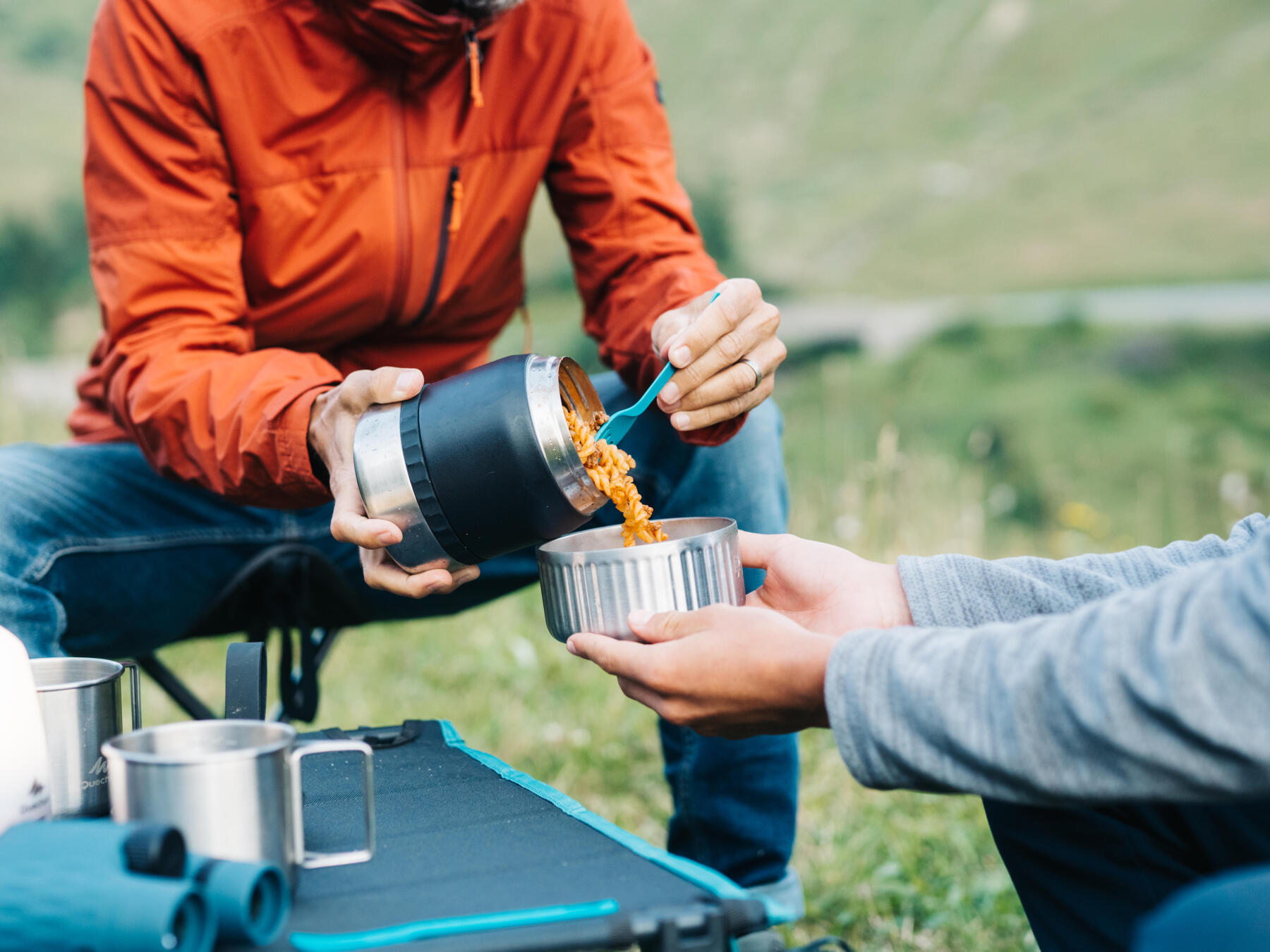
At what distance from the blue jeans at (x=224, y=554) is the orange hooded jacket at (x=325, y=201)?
0.14 m

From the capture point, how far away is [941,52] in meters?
17.1

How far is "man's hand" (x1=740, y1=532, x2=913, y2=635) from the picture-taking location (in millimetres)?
1576

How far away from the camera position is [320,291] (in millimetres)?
2051

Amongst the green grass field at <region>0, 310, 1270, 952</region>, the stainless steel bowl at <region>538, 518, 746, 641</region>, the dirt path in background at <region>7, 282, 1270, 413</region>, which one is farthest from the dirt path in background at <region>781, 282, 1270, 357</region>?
the stainless steel bowl at <region>538, 518, 746, 641</region>

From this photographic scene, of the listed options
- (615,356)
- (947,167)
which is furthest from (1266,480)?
(947,167)

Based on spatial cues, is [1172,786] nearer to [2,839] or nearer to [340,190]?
[2,839]

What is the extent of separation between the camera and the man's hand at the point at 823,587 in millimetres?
1576

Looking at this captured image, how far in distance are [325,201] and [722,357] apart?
2.73 ft

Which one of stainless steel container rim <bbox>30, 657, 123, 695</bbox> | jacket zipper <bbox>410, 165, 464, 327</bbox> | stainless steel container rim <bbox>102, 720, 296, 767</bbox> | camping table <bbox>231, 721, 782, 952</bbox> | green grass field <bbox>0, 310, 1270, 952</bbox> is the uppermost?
jacket zipper <bbox>410, 165, 464, 327</bbox>

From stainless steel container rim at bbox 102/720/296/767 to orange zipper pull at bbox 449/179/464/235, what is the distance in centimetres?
121

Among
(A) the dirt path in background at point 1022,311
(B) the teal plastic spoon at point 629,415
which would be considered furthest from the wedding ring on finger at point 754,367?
(A) the dirt path in background at point 1022,311

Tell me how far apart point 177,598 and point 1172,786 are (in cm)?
166

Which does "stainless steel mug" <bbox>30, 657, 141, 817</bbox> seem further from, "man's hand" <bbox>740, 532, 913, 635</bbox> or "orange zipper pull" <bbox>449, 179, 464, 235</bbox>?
"orange zipper pull" <bbox>449, 179, 464, 235</bbox>

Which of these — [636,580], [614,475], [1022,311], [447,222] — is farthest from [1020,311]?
[636,580]
